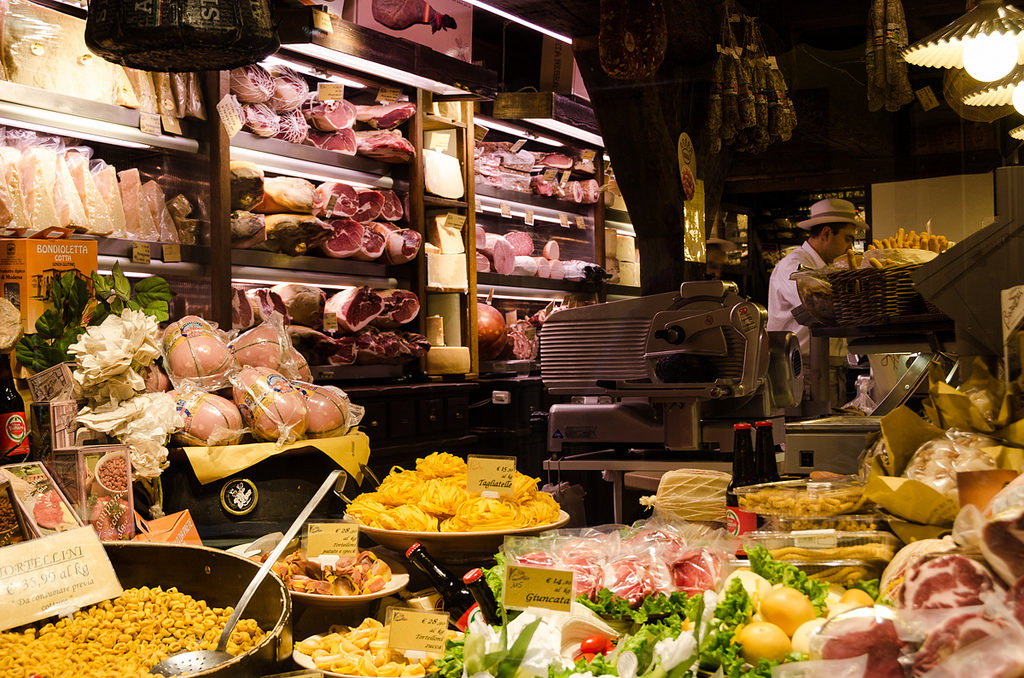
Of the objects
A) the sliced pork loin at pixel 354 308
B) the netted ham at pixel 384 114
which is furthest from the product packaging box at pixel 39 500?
the netted ham at pixel 384 114

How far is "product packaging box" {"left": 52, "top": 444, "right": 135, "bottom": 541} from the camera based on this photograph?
81.2 inches

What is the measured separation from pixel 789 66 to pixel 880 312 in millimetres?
4500

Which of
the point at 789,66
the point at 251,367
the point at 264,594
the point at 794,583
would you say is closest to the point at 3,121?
the point at 251,367

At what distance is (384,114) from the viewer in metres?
5.21

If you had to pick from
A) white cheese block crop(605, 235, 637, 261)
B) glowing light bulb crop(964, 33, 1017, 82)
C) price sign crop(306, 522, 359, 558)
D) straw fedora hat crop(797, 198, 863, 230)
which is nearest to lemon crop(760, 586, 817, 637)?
price sign crop(306, 522, 359, 558)

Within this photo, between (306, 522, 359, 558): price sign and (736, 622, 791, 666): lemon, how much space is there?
1.00 meters

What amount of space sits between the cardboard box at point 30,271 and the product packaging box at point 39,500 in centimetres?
71

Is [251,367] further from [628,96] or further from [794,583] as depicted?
[628,96]

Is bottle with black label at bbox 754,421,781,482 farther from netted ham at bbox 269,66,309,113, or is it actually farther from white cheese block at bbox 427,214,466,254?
white cheese block at bbox 427,214,466,254

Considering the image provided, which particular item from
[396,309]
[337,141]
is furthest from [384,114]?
[396,309]

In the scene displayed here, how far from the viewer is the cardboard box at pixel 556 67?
548cm

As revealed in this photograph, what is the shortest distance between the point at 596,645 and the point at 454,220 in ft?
15.2

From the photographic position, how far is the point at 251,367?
296 centimetres

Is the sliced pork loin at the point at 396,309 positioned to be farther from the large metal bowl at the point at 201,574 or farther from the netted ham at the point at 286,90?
the large metal bowl at the point at 201,574
